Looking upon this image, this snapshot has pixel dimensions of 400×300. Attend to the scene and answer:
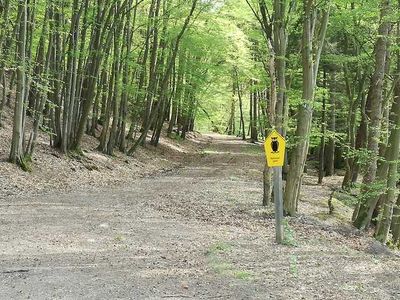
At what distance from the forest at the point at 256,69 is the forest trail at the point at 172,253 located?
2.24m

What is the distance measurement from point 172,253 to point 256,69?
18.4 metres

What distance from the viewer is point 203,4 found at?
76.5ft

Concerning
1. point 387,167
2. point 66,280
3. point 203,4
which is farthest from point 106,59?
point 66,280

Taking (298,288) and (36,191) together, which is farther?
(36,191)

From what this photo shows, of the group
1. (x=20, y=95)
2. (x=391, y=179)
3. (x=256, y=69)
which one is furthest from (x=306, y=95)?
(x=256, y=69)

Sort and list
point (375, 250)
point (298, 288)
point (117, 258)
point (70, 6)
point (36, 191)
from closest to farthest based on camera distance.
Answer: point (298, 288)
point (117, 258)
point (375, 250)
point (36, 191)
point (70, 6)

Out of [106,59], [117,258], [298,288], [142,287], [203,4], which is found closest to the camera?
[142,287]

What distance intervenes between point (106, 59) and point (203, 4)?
5591mm

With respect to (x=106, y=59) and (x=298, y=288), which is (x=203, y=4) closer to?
(x=106, y=59)

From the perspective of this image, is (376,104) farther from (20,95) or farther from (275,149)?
(20,95)

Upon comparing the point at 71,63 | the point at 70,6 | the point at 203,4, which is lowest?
the point at 71,63

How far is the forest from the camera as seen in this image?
40.6 ft

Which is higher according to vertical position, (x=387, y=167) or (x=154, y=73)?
(x=154, y=73)

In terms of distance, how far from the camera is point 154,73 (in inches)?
977
